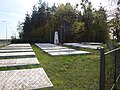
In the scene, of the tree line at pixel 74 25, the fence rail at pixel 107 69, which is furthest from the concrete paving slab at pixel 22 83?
the tree line at pixel 74 25

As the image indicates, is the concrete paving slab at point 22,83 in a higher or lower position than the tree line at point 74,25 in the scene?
lower

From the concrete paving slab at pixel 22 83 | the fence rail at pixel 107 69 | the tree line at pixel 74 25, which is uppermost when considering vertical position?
the tree line at pixel 74 25

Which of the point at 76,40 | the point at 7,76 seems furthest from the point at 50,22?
the point at 7,76

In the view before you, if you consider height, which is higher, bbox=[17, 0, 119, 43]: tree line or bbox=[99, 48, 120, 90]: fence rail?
bbox=[17, 0, 119, 43]: tree line

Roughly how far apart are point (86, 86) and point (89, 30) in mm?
31524

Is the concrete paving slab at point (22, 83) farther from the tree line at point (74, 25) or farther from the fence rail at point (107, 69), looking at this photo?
the tree line at point (74, 25)

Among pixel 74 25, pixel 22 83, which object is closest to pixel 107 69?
pixel 22 83

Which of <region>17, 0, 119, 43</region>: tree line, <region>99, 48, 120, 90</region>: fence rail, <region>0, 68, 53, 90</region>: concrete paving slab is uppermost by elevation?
<region>17, 0, 119, 43</region>: tree line

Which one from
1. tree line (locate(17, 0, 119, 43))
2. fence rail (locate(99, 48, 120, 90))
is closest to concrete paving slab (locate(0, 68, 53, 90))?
fence rail (locate(99, 48, 120, 90))

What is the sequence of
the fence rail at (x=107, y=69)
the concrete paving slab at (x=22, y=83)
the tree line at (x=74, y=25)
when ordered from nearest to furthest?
the fence rail at (x=107, y=69)
the concrete paving slab at (x=22, y=83)
the tree line at (x=74, y=25)

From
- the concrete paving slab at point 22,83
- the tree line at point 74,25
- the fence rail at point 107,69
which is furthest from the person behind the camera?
the tree line at point 74,25

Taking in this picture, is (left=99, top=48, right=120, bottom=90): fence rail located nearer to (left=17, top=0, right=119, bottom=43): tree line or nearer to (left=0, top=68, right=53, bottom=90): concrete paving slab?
(left=0, top=68, right=53, bottom=90): concrete paving slab

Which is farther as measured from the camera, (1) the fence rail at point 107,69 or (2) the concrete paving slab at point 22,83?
(2) the concrete paving slab at point 22,83

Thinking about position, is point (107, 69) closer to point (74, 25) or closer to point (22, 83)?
point (22, 83)
